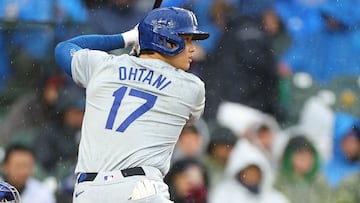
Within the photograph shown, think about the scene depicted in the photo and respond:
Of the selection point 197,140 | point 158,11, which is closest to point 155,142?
point 158,11

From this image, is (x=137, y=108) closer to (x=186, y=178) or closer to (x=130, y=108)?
(x=130, y=108)

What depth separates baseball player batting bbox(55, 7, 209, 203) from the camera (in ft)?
14.2

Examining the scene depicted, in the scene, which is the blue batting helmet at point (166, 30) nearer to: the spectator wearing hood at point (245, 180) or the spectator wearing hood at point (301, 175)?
the spectator wearing hood at point (245, 180)

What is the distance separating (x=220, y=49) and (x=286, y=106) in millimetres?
701

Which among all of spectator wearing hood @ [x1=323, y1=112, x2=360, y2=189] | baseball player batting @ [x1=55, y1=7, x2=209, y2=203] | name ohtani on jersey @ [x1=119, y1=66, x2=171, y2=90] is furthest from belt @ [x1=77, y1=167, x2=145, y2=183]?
spectator wearing hood @ [x1=323, y1=112, x2=360, y2=189]

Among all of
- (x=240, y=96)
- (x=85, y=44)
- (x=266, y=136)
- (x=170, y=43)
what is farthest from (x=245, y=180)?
(x=170, y=43)

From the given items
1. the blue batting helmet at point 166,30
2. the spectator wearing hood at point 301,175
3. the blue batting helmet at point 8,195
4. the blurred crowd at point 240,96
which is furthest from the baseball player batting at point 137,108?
the spectator wearing hood at point 301,175

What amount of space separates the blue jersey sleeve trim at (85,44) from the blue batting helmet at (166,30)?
36cm

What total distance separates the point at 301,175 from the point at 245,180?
1.50 ft

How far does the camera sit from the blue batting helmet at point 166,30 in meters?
4.50

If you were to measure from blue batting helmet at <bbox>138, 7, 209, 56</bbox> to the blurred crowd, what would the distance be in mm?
2978

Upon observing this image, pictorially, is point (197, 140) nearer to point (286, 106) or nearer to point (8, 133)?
point (286, 106)

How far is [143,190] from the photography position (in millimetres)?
4270

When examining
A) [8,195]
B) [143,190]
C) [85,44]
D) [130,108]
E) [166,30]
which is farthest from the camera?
[85,44]
